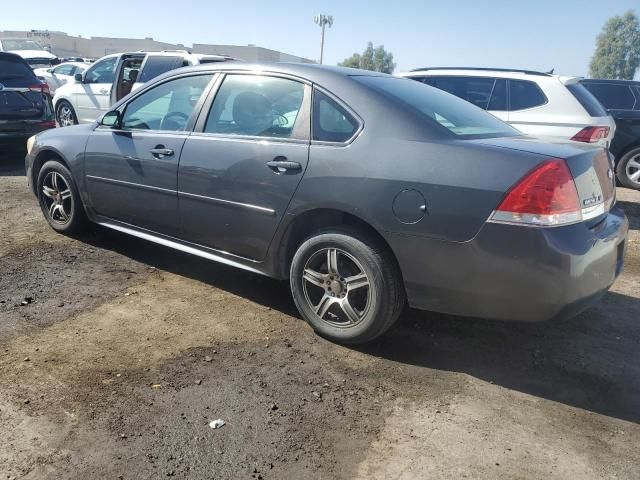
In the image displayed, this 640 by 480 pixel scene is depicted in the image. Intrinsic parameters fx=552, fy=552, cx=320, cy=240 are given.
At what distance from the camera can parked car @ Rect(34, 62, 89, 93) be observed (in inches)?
608

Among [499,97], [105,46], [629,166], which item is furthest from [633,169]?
[105,46]

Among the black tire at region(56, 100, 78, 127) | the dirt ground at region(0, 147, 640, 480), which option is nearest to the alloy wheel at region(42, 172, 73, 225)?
the dirt ground at region(0, 147, 640, 480)

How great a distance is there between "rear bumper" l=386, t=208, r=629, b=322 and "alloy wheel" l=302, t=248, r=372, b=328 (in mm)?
312

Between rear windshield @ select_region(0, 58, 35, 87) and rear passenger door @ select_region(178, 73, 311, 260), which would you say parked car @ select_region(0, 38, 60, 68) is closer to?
rear windshield @ select_region(0, 58, 35, 87)

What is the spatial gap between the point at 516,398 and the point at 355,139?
168 centimetres

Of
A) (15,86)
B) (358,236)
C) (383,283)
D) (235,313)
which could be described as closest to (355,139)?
(358,236)

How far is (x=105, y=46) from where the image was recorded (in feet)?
233

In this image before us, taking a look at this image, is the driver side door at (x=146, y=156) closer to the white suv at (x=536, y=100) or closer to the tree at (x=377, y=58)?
the white suv at (x=536, y=100)

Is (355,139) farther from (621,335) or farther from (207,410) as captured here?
(621,335)

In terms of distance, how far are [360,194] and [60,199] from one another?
329 centimetres

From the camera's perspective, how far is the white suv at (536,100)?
22.3 feet

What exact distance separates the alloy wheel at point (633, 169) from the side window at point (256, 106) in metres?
7.43

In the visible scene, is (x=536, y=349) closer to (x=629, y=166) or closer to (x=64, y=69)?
(x=629, y=166)

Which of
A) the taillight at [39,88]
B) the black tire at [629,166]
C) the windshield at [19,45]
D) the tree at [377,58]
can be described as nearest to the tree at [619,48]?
the tree at [377,58]
